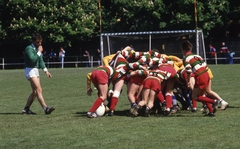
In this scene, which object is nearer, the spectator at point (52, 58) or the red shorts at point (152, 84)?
the red shorts at point (152, 84)

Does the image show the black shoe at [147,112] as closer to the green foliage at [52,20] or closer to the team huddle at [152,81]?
the team huddle at [152,81]

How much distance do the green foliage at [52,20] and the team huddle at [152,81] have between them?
123 feet

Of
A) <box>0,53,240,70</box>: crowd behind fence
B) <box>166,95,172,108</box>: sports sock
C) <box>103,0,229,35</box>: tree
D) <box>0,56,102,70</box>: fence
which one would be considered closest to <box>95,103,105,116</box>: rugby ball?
<box>166,95,172,108</box>: sports sock

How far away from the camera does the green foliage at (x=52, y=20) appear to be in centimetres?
5059

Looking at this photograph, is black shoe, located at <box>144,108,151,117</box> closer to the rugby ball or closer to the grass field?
the grass field

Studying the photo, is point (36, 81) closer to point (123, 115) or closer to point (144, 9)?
point (123, 115)

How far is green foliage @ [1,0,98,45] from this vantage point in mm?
50594

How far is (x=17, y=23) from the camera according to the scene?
5116cm

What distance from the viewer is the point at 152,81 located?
12984 mm

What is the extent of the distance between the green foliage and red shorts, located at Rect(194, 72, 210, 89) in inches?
1527

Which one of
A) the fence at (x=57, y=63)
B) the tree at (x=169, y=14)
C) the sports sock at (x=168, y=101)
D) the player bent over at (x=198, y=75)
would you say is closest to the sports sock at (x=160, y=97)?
the sports sock at (x=168, y=101)

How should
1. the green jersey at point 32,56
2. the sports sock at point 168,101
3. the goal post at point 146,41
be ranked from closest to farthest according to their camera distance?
the sports sock at point 168,101 → the green jersey at point 32,56 → the goal post at point 146,41

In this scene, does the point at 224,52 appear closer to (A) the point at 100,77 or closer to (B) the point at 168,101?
(B) the point at 168,101

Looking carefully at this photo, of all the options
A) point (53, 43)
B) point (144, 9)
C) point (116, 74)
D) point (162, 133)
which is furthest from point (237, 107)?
point (53, 43)
